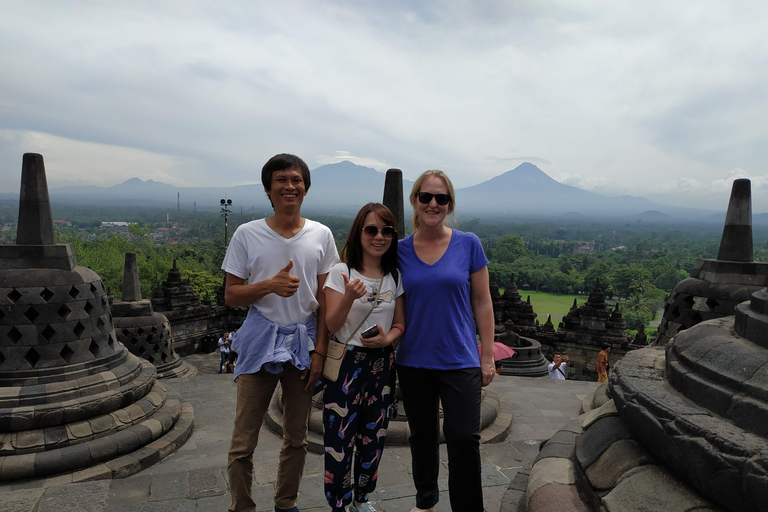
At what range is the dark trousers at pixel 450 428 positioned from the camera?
2389mm

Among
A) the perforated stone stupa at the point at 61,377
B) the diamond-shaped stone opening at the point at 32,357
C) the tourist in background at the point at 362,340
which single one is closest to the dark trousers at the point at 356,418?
the tourist in background at the point at 362,340

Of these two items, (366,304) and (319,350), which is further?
(319,350)

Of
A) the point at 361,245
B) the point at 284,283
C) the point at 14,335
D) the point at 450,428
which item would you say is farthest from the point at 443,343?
the point at 14,335

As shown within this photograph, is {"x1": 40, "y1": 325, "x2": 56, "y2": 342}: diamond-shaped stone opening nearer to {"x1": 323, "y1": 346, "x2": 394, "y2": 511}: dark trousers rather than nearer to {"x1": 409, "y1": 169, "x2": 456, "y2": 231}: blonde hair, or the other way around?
{"x1": 323, "y1": 346, "x2": 394, "y2": 511}: dark trousers

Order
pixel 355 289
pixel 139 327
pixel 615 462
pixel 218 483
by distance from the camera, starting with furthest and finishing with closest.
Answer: pixel 139 327, pixel 218 483, pixel 355 289, pixel 615 462

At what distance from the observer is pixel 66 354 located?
164 inches

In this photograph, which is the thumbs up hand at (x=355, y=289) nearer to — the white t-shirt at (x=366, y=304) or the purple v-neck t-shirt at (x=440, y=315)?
the white t-shirt at (x=366, y=304)

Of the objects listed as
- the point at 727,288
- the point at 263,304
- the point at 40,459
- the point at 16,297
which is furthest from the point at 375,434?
the point at 727,288

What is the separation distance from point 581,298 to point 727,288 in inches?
2549

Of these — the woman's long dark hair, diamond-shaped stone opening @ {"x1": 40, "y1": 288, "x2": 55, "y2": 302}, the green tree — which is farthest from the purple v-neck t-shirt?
the green tree

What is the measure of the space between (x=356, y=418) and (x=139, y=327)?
917cm

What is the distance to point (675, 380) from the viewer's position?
2129 mm

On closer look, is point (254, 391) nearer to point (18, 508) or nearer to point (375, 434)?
point (375, 434)

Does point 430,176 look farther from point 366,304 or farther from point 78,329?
point 78,329
